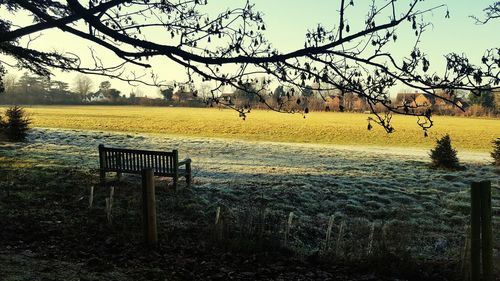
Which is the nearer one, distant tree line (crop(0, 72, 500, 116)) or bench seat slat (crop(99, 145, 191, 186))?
distant tree line (crop(0, 72, 500, 116))

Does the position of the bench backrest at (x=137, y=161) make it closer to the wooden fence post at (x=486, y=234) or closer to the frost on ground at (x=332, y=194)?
the frost on ground at (x=332, y=194)

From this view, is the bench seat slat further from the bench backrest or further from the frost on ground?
the frost on ground

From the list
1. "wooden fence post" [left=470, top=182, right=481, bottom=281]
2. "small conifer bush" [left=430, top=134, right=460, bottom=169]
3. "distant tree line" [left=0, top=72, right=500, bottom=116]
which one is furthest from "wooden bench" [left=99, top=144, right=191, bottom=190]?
"small conifer bush" [left=430, top=134, right=460, bottom=169]

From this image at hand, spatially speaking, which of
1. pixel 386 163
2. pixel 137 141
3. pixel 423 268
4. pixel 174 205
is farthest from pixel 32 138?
pixel 423 268

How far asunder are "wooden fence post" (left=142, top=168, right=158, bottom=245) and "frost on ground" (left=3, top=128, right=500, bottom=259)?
51.6 inches

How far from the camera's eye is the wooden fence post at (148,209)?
5758 millimetres

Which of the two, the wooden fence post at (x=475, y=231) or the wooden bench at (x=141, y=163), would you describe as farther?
the wooden bench at (x=141, y=163)

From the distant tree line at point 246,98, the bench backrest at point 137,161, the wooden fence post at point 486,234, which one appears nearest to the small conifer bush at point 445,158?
the distant tree line at point 246,98

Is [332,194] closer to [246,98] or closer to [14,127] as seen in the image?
[246,98]

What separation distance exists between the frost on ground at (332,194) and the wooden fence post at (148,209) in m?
1.31

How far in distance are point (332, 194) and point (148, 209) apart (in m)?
7.62

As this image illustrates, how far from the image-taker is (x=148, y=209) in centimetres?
577

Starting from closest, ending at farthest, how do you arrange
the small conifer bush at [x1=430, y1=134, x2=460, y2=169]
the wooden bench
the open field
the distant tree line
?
the distant tree line, the open field, the wooden bench, the small conifer bush at [x1=430, y1=134, x2=460, y2=169]

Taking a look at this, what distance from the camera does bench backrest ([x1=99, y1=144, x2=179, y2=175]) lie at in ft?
36.6
